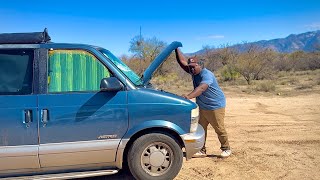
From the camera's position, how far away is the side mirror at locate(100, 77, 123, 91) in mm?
4633

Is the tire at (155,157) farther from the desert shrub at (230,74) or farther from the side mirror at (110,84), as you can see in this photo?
the desert shrub at (230,74)

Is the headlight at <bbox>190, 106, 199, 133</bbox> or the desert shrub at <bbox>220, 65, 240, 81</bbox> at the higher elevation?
the headlight at <bbox>190, 106, 199, 133</bbox>

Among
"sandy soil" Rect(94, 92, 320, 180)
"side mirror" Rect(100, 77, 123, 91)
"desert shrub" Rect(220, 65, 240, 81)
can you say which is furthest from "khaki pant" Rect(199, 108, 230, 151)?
"desert shrub" Rect(220, 65, 240, 81)

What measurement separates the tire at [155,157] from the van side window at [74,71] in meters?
1.02

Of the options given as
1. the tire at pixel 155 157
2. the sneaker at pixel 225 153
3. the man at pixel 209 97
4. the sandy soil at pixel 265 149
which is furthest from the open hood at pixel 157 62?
the sneaker at pixel 225 153

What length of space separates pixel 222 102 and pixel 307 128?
11.5 ft

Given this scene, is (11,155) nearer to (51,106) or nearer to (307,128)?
(51,106)

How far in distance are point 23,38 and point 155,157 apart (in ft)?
8.13

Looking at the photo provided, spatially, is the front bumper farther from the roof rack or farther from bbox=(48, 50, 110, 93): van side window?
the roof rack

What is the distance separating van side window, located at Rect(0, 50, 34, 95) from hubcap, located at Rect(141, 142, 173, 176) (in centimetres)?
183

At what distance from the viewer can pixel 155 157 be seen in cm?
502

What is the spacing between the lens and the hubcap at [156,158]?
5012 mm

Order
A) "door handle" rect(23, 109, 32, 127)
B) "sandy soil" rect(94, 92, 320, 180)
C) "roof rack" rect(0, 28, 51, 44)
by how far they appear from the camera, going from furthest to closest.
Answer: "sandy soil" rect(94, 92, 320, 180) < "roof rack" rect(0, 28, 51, 44) < "door handle" rect(23, 109, 32, 127)

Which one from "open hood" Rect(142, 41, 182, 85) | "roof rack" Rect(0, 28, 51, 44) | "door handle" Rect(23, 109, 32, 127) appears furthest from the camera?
"open hood" Rect(142, 41, 182, 85)
